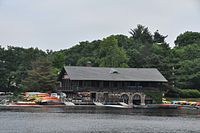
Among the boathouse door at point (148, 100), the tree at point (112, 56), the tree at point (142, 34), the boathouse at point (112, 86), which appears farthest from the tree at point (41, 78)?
the tree at point (142, 34)

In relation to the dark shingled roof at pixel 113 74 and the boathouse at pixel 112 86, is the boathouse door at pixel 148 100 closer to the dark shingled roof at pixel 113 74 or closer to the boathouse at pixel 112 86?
the boathouse at pixel 112 86

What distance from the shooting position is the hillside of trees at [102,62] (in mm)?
76781

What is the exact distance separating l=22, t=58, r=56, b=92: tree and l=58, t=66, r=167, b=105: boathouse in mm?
2655

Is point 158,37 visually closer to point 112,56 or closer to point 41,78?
point 112,56

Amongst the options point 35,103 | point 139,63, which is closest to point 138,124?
point 35,103

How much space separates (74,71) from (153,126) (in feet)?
116

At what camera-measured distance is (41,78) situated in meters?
75.6

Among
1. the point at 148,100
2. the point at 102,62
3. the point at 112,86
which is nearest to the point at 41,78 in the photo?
the point at 112,86

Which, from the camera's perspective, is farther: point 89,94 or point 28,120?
point 89,94

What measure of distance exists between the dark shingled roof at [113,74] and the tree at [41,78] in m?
4.19

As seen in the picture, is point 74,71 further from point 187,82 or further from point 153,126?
point 153,126

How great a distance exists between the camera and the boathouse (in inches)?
2837

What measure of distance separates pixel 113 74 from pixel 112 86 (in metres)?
1.95

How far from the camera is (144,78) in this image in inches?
2913
